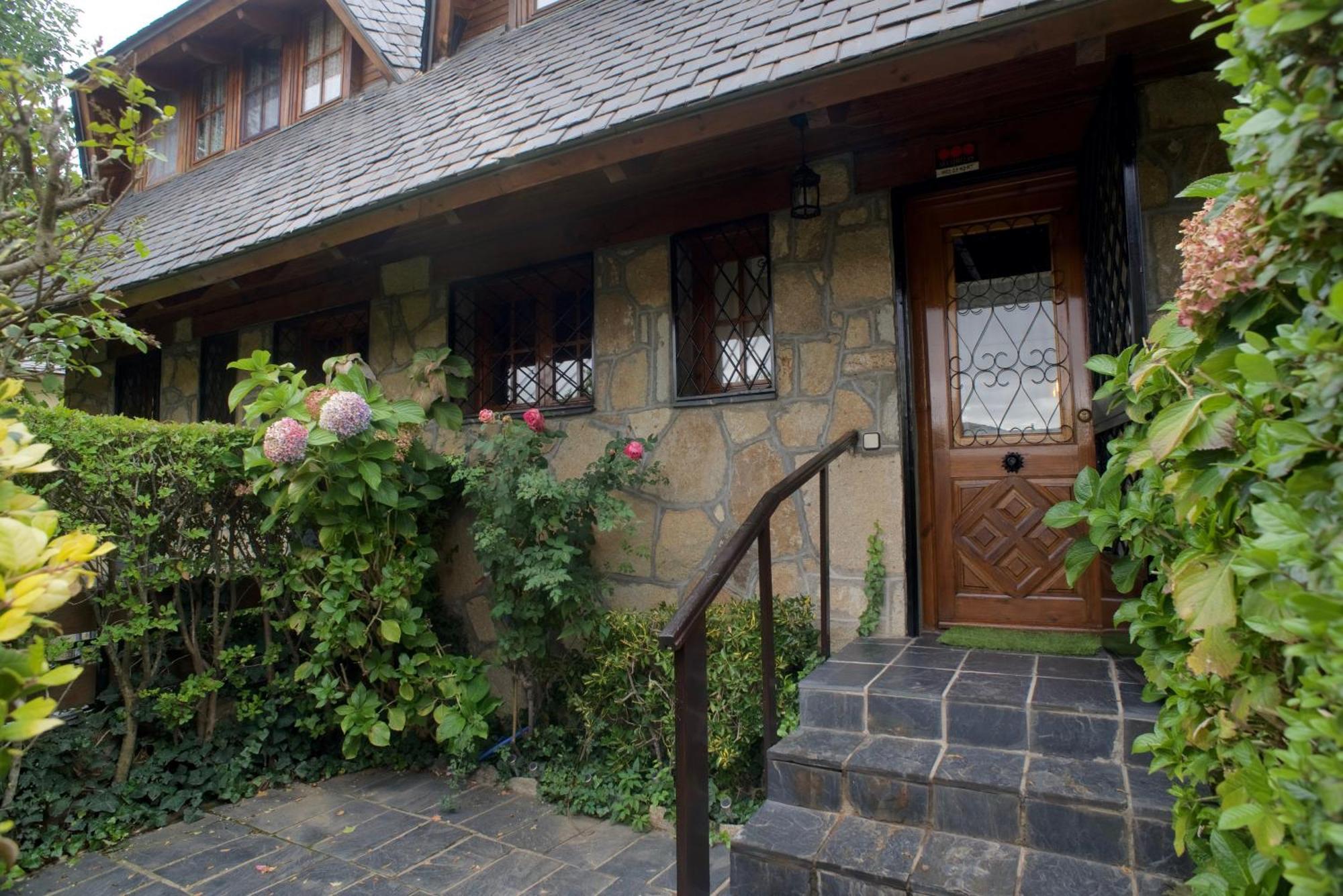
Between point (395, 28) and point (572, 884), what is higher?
point (395, 28)

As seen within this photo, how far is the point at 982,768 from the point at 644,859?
4.28 feet

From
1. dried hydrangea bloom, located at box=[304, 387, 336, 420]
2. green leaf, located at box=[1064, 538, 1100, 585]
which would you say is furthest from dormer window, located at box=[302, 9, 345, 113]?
green leaf, located at box=[1064, 538, 1100, 585]

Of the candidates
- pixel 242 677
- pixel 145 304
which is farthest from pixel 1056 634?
pixel 145 304

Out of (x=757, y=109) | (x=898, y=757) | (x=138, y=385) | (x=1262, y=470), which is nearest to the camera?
(x=1262, y=470)

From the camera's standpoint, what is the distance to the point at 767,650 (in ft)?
8.44

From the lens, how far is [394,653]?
3.77 metres

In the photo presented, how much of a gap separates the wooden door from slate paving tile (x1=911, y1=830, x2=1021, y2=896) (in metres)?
1.36

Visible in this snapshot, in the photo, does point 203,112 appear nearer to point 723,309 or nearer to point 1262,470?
point 723,309

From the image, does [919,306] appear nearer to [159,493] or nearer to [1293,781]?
[1293,781]

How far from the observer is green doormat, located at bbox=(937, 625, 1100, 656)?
3.00 m

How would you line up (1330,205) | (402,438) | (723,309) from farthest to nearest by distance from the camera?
(723,309), (402,438), (1330,205)

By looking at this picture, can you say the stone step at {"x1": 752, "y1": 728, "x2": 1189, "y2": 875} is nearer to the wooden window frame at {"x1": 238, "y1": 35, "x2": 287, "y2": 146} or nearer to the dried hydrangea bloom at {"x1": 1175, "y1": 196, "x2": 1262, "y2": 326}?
the dried hydrangea bloom at {"x1": 1175, "y1": 196, "x2": 1262, "y2": 326}

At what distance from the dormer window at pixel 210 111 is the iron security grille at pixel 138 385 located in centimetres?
242

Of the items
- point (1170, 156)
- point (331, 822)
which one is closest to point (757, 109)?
point (1170, 156)
